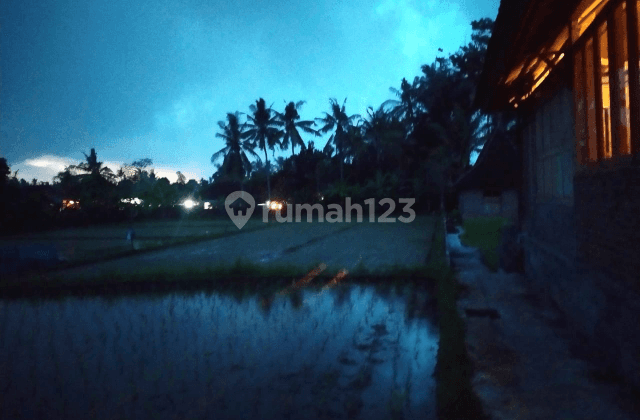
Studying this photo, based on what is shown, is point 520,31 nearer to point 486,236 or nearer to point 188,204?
point 486,236

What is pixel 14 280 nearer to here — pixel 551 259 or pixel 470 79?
pixel 551 259

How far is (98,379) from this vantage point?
16.2 feet

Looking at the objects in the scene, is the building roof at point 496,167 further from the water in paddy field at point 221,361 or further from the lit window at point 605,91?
the lit window at point 605,91

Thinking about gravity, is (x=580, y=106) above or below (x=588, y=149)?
above

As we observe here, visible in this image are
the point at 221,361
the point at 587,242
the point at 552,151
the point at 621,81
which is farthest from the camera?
the point at 552,151

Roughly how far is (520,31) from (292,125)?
3505 centimetres

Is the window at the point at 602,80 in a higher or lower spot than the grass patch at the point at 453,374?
higher

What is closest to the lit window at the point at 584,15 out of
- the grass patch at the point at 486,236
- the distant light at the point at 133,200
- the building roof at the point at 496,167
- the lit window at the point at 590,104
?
the lit window at the point at 590,104

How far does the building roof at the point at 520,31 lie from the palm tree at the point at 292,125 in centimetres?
3258

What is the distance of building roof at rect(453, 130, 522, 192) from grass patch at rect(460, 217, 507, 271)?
5.01ft

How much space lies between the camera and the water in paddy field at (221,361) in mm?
4234

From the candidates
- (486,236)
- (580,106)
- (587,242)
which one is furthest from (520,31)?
(486,236)

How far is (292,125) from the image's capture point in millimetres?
39031

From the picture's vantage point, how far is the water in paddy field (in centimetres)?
423
